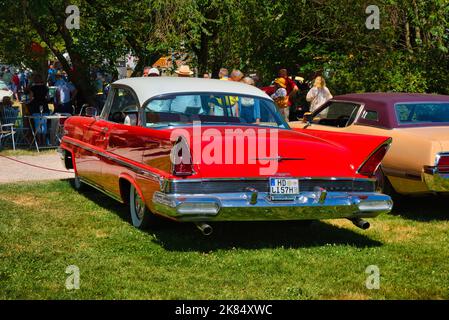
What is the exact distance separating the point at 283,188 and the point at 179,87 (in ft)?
6.75

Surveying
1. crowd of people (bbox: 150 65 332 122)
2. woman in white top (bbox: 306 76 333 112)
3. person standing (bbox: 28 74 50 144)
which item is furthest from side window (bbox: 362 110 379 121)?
person standing (bbox: 28 74 50 144)

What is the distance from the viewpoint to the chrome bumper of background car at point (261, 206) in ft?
20.2

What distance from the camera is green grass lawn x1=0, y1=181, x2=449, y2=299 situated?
5.38 meters

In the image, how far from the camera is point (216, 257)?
630 cm

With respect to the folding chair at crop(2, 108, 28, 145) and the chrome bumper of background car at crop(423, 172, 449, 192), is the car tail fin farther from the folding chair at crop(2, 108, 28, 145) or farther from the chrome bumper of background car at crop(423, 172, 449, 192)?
the folding chair at crop(2, 108, 28, 145)

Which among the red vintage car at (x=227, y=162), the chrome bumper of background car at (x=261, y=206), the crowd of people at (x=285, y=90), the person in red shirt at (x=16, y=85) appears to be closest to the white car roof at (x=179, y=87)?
the red vintage car at (x=227, y=162)

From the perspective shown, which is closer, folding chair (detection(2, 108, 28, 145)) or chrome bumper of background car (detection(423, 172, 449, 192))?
chrome bumper of background car (detection(423, 172, 449, 192))

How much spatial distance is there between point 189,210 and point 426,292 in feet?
6.67

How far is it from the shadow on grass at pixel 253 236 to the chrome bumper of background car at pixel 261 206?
1.54 ft

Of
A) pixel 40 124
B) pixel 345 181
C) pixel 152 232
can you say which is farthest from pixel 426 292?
pixel 40 124

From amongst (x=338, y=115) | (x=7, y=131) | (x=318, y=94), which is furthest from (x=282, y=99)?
(x=7, y=131)

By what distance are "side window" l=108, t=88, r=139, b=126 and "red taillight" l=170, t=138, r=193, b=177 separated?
4.86 feet
